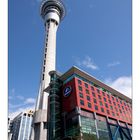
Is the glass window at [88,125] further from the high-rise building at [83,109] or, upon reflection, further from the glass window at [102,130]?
the glass window at [102,130]

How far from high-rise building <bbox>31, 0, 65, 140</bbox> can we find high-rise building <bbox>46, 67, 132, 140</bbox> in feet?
27.2

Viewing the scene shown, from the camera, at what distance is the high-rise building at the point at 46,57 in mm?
Result: 63562

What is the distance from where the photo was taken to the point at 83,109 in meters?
49.9

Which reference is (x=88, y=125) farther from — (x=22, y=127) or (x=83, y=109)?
(x=22, y=127)

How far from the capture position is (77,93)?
5094 centimetres

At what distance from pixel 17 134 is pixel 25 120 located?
426 inches

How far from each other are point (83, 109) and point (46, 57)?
38160mm

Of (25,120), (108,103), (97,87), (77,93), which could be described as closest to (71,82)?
(77,93)

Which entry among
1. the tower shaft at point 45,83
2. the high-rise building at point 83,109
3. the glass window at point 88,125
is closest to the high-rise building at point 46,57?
the tower shaft at point 45,83

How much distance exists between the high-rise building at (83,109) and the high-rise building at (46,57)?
8.30m

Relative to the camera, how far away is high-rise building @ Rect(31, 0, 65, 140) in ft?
209

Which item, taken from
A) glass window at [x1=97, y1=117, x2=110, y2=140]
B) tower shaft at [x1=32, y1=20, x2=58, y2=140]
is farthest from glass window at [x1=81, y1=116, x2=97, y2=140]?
tower shaft at [x1=32, y1=20, x2=58, y2=140]

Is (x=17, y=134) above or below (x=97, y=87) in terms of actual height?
below
